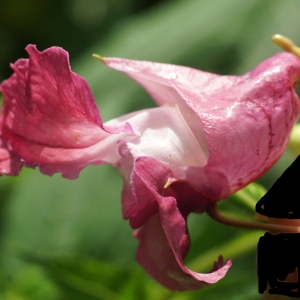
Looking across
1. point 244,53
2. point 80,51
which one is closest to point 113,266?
point 244,53

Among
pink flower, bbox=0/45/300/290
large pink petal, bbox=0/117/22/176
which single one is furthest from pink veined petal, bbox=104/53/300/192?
large pink petal, bbox=0/117/22/176

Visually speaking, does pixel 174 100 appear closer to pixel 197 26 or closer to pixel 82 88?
pixel 82 88

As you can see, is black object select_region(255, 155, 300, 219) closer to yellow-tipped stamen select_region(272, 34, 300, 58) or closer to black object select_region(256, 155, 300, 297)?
black object select_region(256, 155, 300, 297)

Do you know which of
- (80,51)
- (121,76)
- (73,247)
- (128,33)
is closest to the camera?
(73,247)

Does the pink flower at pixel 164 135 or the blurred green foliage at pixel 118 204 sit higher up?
the pink flower at pixel 164 135

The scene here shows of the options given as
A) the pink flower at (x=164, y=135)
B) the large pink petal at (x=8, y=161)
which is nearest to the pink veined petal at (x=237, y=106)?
the pink flower at (x=164, y=135)

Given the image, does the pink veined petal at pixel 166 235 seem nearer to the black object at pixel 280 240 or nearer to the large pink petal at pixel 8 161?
the black object at pixel 280 240
